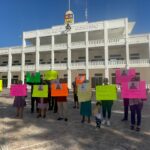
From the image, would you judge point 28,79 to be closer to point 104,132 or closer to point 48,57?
point 104,132

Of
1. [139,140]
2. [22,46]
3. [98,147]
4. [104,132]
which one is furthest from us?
[22,46]

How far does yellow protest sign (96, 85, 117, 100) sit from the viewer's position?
761 cm

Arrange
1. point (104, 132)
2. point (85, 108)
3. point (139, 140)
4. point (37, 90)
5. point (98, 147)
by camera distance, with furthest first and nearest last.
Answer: point (37, 90) < point (85, 108) < point (104, 132) < point (139, 140) < point (98, 147)

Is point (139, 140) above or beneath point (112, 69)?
beneath

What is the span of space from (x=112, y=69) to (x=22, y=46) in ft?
47.0

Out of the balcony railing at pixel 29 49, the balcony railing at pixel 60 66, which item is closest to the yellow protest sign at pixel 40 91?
the balcony railing at pixel 60 66

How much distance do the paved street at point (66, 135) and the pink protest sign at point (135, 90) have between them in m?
1.02

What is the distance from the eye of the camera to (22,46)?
38.6 metres

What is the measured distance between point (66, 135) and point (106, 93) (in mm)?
1796

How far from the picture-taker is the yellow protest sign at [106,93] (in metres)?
7.61

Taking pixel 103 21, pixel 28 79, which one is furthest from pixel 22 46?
pixel 28 79

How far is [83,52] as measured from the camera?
36531 mm

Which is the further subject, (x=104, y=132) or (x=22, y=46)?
(x=22, y=46)

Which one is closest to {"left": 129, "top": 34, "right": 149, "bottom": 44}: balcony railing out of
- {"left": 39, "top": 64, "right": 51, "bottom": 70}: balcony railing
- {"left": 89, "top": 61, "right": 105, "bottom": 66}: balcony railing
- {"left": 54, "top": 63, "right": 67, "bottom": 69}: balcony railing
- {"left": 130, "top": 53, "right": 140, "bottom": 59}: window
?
{"left": 130, "top": 53, "right": 140, "bottom": 59}: window
